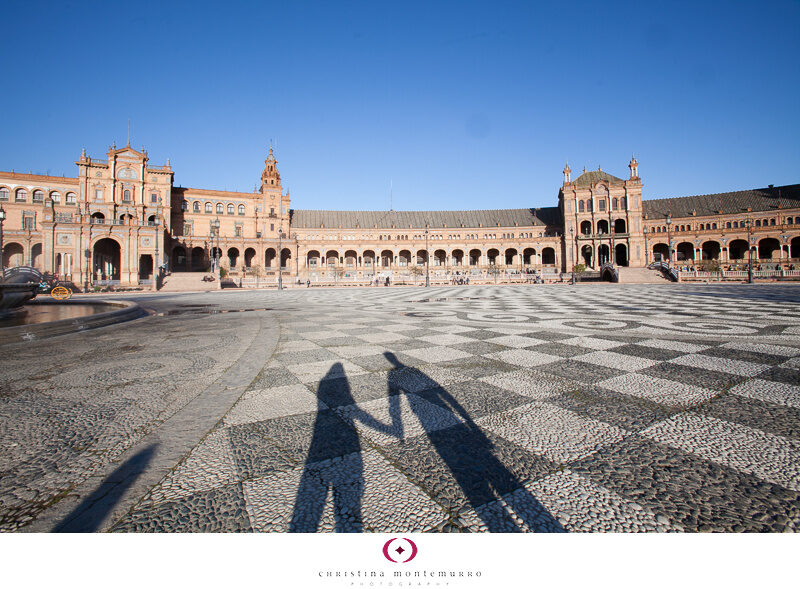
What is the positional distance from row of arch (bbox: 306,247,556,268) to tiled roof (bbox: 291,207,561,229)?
17.9ft

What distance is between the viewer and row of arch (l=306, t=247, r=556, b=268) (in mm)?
65188

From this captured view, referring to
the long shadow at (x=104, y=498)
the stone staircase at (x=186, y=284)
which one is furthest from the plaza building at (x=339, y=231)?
the long shadow at (x=104, y=498)

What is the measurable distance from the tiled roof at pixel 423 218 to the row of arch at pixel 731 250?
63.8ft

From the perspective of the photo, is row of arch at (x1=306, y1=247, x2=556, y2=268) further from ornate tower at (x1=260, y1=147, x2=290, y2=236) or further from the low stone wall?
the low stone wall

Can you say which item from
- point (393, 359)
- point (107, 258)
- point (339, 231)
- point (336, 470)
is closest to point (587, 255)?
point (339, 231)

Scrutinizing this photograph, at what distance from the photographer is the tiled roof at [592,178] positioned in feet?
198

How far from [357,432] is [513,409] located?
1249 millimetres

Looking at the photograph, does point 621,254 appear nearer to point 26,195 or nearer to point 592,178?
point 592,178

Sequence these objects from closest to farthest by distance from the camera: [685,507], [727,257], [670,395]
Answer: [685,507]
[670,395]
[727,257]

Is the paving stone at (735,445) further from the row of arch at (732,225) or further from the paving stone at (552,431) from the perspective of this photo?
the row of arch at (732,225)

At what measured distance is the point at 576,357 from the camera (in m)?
4.47
